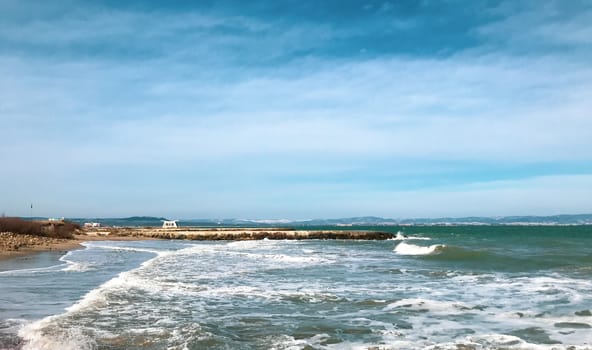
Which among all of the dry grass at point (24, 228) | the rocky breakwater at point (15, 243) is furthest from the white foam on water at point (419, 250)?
the dry grass at point (24, 228)

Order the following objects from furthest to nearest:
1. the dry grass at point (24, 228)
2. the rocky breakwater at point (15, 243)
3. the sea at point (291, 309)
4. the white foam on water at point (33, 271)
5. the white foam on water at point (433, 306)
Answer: the dry grass at point (24, 228)
the rocky breakwater at point (15, 243)
the white foam on water at point (33, 271)
the white foam on water at point (433, 306)
the sea at point (291, 309)

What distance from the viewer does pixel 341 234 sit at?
8675 cm

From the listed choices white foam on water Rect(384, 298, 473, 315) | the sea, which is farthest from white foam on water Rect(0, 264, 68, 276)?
white foam on water Rect(384, 298, 473, 315)

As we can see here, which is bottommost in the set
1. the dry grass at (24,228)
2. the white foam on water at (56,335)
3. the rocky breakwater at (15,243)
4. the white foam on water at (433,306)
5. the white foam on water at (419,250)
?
the white foam on water at (419,250)

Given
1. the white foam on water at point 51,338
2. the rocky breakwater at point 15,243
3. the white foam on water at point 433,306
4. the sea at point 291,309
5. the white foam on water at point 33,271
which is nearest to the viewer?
the white foam on water at point 51,338

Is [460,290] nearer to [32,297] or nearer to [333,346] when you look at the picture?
[333,346]

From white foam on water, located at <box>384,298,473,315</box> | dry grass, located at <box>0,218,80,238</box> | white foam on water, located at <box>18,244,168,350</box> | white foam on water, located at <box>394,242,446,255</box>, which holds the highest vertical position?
Answer: dry grass, located at <box>0,218,80,238</box>

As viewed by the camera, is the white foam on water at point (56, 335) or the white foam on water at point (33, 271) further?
the white foam on water at point (33, 271)

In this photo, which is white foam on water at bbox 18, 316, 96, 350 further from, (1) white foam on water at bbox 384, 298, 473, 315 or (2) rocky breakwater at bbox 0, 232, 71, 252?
(2) rocky breakwater at bbox 0, 232, 71, 252

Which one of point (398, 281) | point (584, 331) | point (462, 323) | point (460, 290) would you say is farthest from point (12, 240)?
point (584, 331)

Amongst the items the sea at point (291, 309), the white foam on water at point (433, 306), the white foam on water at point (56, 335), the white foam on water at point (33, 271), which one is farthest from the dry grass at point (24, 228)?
the white foam on water at point (433, 306)

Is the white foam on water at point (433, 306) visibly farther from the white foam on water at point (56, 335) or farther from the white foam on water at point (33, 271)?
the white foam on water at point (33, 271)

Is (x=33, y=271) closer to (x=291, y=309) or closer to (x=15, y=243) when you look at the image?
(x=291, y=309)

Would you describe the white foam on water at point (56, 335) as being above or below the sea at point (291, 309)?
above
